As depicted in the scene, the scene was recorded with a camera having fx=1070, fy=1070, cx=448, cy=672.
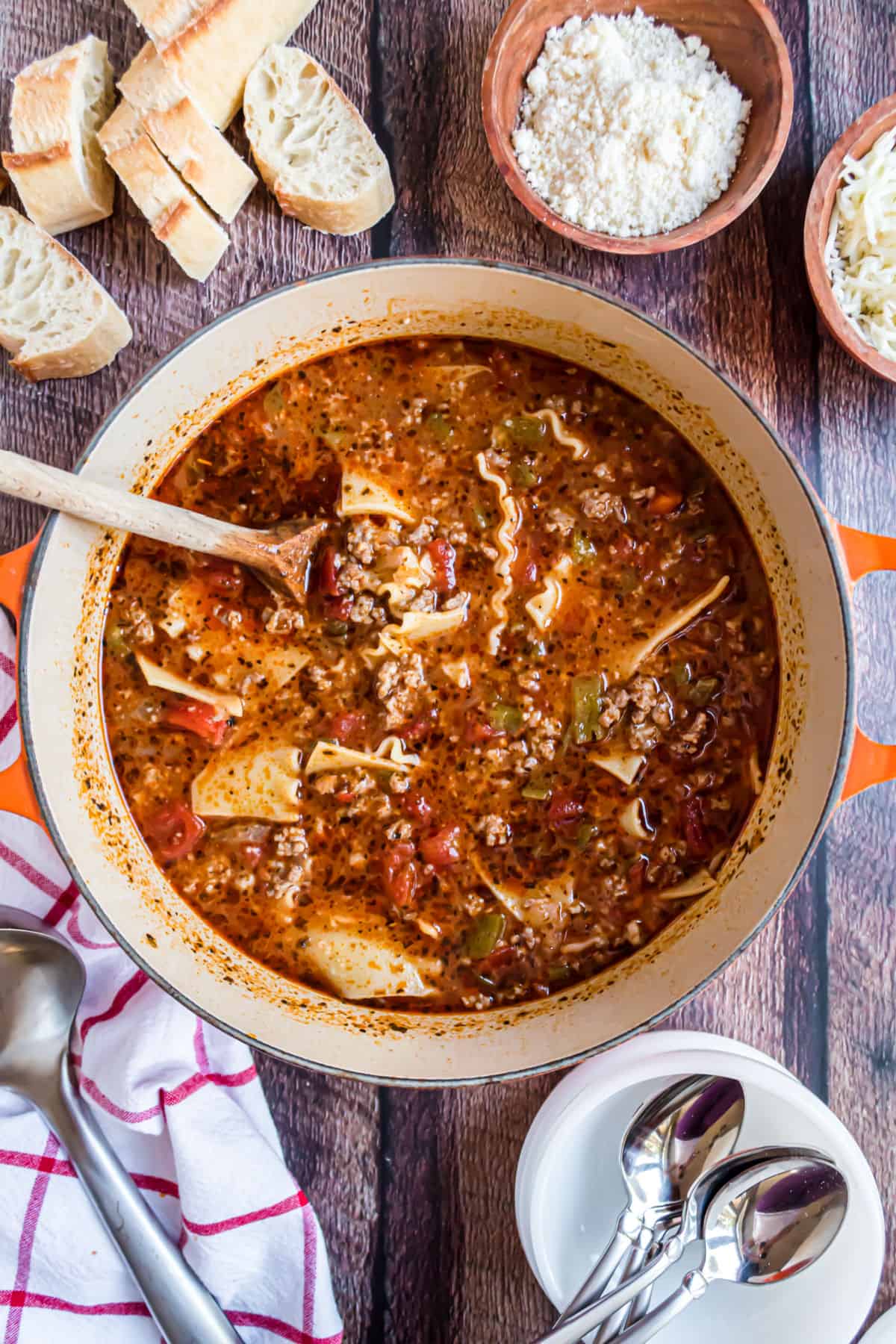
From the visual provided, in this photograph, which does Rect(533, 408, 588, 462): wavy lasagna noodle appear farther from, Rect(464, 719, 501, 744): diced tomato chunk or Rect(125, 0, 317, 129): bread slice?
Rect(125, 0, 317, 129): bread slice

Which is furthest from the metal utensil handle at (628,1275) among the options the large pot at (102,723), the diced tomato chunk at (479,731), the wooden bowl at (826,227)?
the wooden bowl at (826,227)

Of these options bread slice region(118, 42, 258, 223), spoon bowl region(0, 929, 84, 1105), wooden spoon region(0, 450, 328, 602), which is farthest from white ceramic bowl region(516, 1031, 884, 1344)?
bread slice region(118, 42, 258, 223)

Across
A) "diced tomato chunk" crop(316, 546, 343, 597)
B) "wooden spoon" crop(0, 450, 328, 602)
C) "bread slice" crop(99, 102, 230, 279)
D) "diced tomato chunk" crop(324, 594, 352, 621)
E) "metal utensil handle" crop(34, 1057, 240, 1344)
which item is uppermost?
"bread slice" crop(99, 102, 230, 279)

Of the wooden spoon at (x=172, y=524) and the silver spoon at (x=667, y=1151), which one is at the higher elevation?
the wooden spoon at (x=172, y=524)

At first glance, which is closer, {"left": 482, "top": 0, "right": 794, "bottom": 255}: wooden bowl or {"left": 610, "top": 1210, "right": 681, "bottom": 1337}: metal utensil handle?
{"left": 482, "top": 0, "right": 794, "bottom": 255}: wooden bowl

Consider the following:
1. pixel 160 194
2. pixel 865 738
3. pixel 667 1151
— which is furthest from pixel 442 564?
pixel 667 1151

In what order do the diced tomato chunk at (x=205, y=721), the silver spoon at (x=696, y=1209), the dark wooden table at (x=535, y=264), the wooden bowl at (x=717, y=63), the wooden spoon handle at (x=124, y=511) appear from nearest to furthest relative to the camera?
Result: the wooden spoon handle at (x=124, y=511) < the silver spoon at (x=696, y=1209) < the wooden bowl at (x=717, y=63) < the diced tomato chunk at (x=205, y=721) < the dark wooden table at (x=535, y=264)

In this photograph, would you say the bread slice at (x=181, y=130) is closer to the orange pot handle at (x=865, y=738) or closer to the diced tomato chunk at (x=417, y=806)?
the diced tomato chunk at (x=417, y=806)
